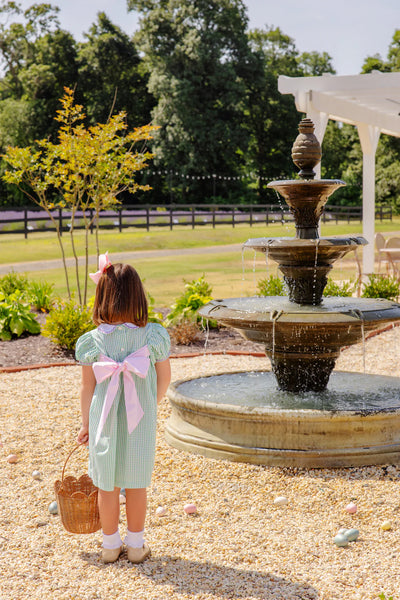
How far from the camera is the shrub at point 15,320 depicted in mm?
8656

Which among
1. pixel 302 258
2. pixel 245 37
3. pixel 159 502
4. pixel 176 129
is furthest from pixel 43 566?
pixel 245 37

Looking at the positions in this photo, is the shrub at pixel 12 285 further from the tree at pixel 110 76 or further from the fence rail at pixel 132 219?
the tree at pixel 110 76

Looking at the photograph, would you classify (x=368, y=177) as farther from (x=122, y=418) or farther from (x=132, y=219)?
(x=132, y=219)

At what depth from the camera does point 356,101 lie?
1056 centimetres

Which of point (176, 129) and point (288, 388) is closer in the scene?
point (288, 388)

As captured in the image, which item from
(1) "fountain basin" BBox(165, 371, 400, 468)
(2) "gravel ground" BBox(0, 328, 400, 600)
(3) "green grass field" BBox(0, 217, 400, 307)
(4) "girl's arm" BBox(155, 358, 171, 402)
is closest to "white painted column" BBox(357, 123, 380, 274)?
(3) "green grass field" BBox(0, 217, 400, 307)

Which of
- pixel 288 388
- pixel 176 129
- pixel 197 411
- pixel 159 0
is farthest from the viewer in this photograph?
pixel 159 0

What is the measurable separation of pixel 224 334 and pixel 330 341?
4422mm

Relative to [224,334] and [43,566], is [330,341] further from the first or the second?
[224,334]

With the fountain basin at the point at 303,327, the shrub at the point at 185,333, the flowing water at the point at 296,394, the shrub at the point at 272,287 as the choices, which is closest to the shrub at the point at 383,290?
the shrub at the point at 272,287

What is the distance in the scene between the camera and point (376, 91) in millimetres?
9109

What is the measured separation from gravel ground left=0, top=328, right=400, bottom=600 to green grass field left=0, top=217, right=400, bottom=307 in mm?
5188

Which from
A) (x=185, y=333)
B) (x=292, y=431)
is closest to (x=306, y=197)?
(x=292, y=431)

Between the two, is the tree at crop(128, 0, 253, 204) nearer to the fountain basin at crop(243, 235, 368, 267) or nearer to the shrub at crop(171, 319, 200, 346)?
the shrub at crop(171, 319, 200, 346)
